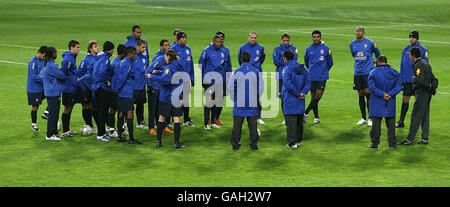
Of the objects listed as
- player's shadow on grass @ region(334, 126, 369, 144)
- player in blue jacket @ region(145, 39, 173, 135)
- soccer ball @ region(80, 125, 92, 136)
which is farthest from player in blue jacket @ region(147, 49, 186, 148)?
player's shadow on grass @ region(334, 126, 369, 144)

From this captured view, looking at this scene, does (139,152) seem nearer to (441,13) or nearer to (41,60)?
(41,60)

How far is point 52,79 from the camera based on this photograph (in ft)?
50.6

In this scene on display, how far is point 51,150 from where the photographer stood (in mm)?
14734

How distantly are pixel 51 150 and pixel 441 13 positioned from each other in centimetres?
4176

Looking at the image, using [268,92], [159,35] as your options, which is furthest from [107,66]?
[159,35]

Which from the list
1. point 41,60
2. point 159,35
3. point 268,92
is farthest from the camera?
point 159,35

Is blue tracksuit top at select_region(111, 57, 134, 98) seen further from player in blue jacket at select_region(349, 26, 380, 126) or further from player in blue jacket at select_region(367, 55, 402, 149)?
player in blue jacket at select_region(349, 26, 380, 126)

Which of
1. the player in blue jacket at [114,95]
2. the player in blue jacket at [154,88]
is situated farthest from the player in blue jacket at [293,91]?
the player in blue jacket at [114,95]

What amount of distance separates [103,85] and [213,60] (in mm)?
2775

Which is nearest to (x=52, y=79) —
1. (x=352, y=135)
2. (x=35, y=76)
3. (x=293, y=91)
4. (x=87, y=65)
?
(x=87, y=65)

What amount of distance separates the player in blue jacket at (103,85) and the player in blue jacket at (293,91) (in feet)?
11.4

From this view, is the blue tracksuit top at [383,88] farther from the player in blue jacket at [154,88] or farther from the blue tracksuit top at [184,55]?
the blue tracksuit top at [184,55]

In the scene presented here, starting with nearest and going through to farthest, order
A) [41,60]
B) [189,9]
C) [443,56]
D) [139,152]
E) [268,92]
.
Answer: [139,152] < [41,60] < [268,92] < [443,56] < [189,9]

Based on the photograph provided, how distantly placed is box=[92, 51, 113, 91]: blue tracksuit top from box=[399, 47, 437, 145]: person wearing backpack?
19.4 ft
